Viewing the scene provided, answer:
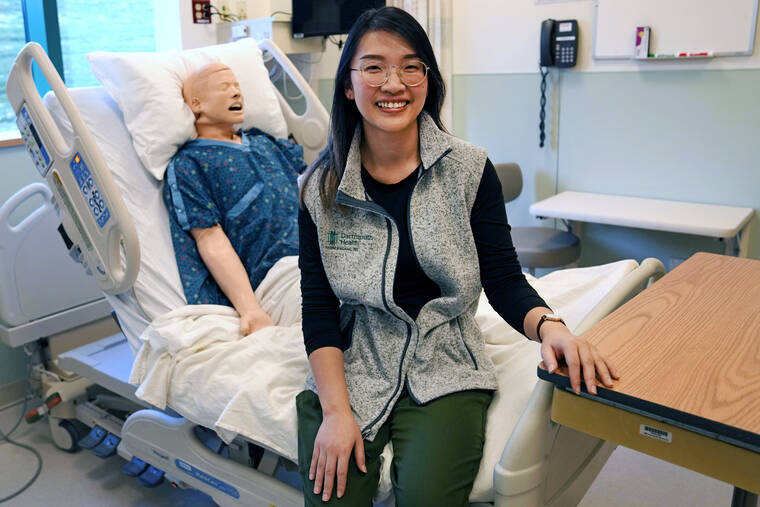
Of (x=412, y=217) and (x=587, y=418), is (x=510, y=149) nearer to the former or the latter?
(x=412, y=217)

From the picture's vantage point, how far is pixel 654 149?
3381 mm

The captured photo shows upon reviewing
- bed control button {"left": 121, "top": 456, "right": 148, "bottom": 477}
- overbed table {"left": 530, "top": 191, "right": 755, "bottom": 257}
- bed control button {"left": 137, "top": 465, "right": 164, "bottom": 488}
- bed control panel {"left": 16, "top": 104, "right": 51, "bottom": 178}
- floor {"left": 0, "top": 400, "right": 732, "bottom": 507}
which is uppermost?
bed control panel {"left": 16, "top": 104, "right": 51, "bottom": 178}

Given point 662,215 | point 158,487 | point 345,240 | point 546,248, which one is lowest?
point 158,487

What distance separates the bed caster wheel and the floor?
0.04 m

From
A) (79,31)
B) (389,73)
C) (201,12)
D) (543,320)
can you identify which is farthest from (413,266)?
(79,31)

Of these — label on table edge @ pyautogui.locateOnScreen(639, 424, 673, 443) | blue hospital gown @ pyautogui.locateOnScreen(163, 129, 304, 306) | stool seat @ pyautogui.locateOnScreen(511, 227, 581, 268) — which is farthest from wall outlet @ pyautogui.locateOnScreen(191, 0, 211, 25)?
label on table edge @ pyautogui.locateOnScreen(639, 424, 673, 443)

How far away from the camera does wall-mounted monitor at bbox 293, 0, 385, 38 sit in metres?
3.81

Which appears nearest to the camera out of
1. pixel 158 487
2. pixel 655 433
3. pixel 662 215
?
pixel 655 433

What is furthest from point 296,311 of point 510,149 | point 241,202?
point 510,149

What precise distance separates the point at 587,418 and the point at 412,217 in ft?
1.81

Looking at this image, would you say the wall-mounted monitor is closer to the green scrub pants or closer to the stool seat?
the stool seat

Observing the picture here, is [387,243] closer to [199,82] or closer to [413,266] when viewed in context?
[413,266]

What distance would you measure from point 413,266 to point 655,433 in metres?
0.61

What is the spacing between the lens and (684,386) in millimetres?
1024
